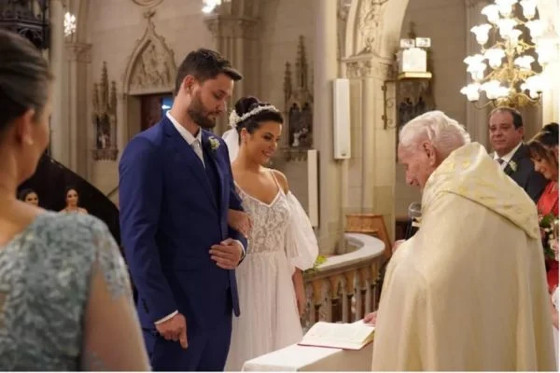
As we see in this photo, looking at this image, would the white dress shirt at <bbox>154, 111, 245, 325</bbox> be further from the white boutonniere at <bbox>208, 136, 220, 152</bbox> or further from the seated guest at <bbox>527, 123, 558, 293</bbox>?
the seated guest at <bbox>527, 123, 558, 293</bbox>

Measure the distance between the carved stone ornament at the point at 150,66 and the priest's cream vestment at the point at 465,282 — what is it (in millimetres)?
12700

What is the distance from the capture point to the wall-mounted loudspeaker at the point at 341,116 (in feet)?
32.5

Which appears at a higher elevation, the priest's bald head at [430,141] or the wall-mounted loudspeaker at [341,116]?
the wall-mounted loudspeaker at [341,116]

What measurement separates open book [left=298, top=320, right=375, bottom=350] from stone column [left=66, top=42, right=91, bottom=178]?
13.9 meters

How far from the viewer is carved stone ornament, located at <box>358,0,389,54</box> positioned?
10.2 m

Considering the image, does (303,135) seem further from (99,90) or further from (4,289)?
(4,289)

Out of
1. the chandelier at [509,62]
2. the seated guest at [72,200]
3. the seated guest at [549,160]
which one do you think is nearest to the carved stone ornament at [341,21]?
the chandelier at [509,62]

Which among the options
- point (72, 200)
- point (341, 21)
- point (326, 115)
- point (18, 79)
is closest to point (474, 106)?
point (341, 21)

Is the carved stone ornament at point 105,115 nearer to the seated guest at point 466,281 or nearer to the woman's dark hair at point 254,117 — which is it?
the woman's dark hair at point 254,117

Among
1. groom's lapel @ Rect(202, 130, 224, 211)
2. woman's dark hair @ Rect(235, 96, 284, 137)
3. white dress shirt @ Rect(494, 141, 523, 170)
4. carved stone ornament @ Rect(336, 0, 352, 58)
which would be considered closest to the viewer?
groom's lapel @ Rect(202, 130, 224, 211)

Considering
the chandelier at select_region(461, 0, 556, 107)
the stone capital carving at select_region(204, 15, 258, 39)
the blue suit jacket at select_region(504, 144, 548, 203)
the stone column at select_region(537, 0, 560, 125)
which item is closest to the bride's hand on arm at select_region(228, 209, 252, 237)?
the blue suit jacket at select_region(504, 144, 548, 203)

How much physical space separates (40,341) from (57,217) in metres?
0.18

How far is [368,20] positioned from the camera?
10.3 metres

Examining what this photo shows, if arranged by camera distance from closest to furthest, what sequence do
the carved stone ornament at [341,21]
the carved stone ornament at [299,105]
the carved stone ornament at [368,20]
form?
the carved stone ornament at [341,21] < the carved stone ornament at [368,20] < the carved stone ornament at [299,105]
